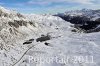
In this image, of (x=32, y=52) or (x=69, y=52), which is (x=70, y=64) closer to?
(x=69, y=52)

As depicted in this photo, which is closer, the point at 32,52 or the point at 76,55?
the point at 76,55

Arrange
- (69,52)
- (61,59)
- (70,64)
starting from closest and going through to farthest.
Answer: (70,64) < (61,59) < (69,52)

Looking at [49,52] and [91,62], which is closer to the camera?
[91,62]

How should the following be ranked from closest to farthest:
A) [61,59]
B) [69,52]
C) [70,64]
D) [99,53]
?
1. [70,64]
2. [61,59]
3. [99,53]
4. [69,52]

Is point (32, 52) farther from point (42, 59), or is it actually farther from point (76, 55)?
point (76, 55)

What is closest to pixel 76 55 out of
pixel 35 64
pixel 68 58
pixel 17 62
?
pixel 68 58

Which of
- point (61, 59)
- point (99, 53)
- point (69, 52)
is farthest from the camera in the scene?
point (69, 52)

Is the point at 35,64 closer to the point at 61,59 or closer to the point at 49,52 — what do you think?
the point at 61,59

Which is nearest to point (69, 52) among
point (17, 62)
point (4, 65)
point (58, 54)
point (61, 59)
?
point (58, 54)

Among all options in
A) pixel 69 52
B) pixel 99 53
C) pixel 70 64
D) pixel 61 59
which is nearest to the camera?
pixel 70 64
